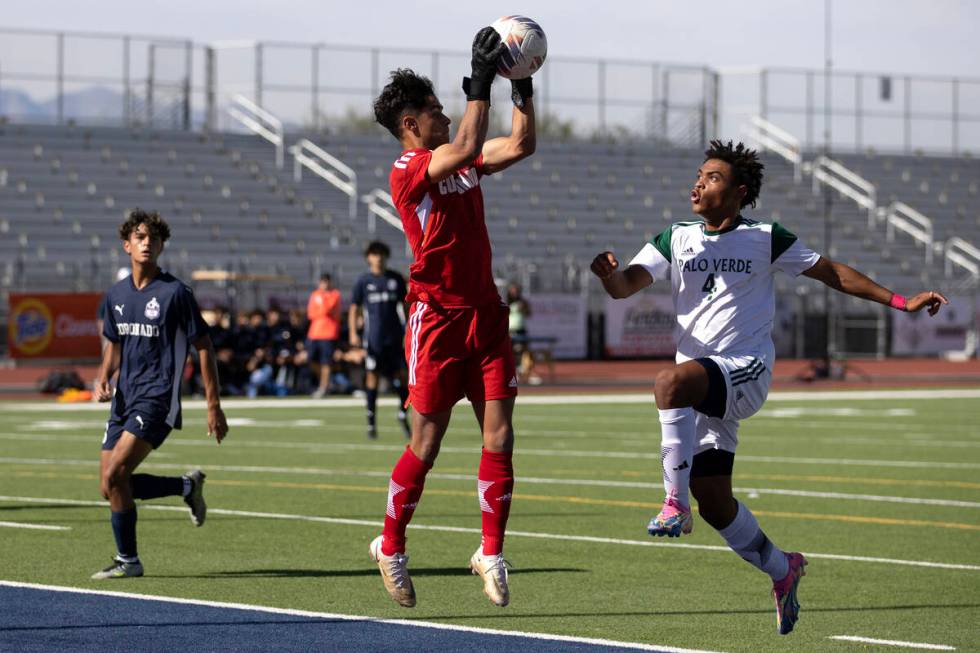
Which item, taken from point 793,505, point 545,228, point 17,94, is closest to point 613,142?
point 545,228

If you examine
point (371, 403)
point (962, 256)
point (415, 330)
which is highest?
point (962, 256)

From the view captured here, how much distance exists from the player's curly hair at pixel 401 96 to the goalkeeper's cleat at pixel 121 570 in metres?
3.15

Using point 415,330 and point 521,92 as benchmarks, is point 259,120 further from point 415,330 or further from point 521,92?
point 521,92

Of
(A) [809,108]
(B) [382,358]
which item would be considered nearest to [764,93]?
(A) [809,108]

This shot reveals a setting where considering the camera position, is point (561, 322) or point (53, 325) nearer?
point (53, 325)

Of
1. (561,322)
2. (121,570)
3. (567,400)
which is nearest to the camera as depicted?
(121,570)

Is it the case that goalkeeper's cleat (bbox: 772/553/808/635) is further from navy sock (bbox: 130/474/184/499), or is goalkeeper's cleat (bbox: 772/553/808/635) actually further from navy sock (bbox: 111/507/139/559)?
navy sock (bbox: 130/474/184/499)

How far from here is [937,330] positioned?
46.2 meters

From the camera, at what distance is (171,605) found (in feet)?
27.1

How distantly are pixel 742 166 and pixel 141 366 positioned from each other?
368 centimetres

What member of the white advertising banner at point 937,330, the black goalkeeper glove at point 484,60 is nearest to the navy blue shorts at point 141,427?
the black goalkeeper glove at point 484,60

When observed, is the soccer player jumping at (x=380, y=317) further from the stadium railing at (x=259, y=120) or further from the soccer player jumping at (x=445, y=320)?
the stadium railing at (x=259, y=120)

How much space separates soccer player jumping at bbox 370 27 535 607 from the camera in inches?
286

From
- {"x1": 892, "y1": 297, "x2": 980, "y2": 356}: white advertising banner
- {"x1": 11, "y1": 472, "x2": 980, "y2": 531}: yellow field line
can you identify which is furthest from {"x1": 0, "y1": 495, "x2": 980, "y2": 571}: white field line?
{"x1": 892, "y1": 297, "x2": 980, "y2": 356}: white advertising banner
